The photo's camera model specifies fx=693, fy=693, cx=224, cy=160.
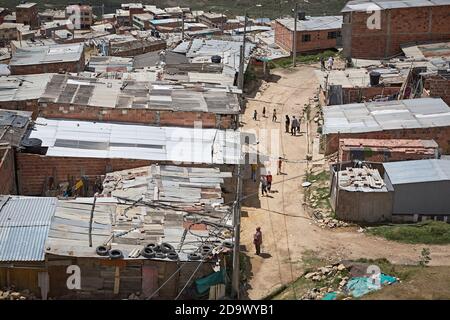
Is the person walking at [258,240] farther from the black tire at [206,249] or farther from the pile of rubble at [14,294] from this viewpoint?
the pile of rubble at [14,294]

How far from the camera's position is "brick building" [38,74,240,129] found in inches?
980

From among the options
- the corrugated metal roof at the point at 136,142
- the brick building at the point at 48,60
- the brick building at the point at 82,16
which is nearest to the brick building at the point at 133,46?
the brick building at the point at 48,60

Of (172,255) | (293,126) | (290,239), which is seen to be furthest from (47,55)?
(172,255)

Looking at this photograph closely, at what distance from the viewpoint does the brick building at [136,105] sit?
2489 centimetres

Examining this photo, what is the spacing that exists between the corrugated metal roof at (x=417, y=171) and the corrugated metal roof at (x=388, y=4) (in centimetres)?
1967

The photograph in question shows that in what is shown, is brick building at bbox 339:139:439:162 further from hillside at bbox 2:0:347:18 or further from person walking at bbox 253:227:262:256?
hillside at bbox 2:0:347:18

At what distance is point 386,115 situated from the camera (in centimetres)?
2742

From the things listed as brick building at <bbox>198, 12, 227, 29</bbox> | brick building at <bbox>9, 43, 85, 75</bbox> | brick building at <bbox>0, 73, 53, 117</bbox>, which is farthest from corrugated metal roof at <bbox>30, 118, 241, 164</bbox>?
Result: brick building at <bbox>198, 12, 227, 29</bbox>

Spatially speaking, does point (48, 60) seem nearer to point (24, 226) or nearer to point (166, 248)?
point (24, 226)

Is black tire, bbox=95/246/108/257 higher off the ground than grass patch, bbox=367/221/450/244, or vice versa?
black tire, bbox=95/246/108/257

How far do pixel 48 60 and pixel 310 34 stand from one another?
19802mm

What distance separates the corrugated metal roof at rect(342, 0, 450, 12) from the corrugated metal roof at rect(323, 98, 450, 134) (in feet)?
43.3

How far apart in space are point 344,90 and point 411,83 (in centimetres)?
304
